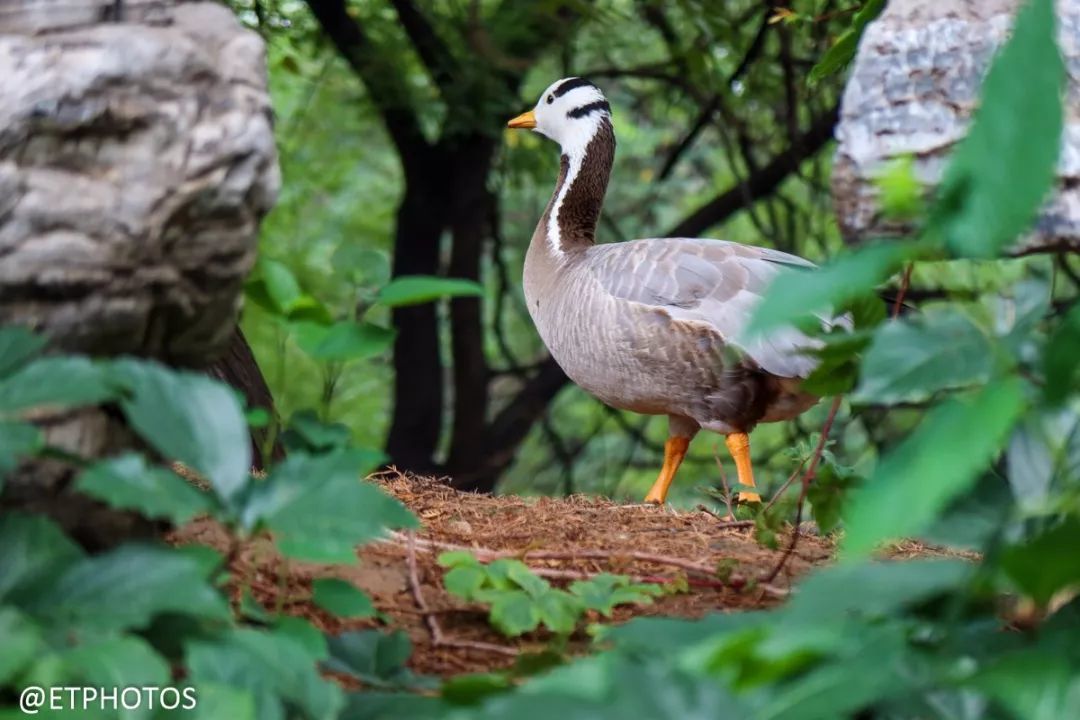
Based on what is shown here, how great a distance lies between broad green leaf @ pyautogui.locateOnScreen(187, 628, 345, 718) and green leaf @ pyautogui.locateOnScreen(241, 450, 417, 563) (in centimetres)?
14

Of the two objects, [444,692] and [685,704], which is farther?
[444,692]

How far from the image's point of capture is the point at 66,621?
155cm

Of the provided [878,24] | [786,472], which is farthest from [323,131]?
[878,24]

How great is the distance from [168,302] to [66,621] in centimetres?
59

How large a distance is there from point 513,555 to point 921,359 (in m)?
1.38

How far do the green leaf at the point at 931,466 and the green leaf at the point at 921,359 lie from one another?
3.1 inches

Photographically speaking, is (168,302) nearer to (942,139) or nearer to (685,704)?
(685,704)

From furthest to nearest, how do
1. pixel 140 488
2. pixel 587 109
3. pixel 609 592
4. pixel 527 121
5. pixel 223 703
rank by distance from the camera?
pixel 527 121
pixel 587 109
pixel 609 592
pixel 140 488
pixel 223 703

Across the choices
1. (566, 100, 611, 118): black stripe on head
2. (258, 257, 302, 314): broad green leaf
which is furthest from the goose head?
(258, 257, 302, 314): broad green leaf

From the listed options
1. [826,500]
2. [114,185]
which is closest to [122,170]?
[114,185]

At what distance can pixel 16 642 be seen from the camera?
1.42 m

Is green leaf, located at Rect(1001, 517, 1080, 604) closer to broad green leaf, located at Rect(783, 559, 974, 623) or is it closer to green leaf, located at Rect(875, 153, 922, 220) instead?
broad green leaf, located at Rect(783, 559, 974, 623)

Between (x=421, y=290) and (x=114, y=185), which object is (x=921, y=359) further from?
(x=114, y=185)

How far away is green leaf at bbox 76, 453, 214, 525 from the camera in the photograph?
1.55 metres
